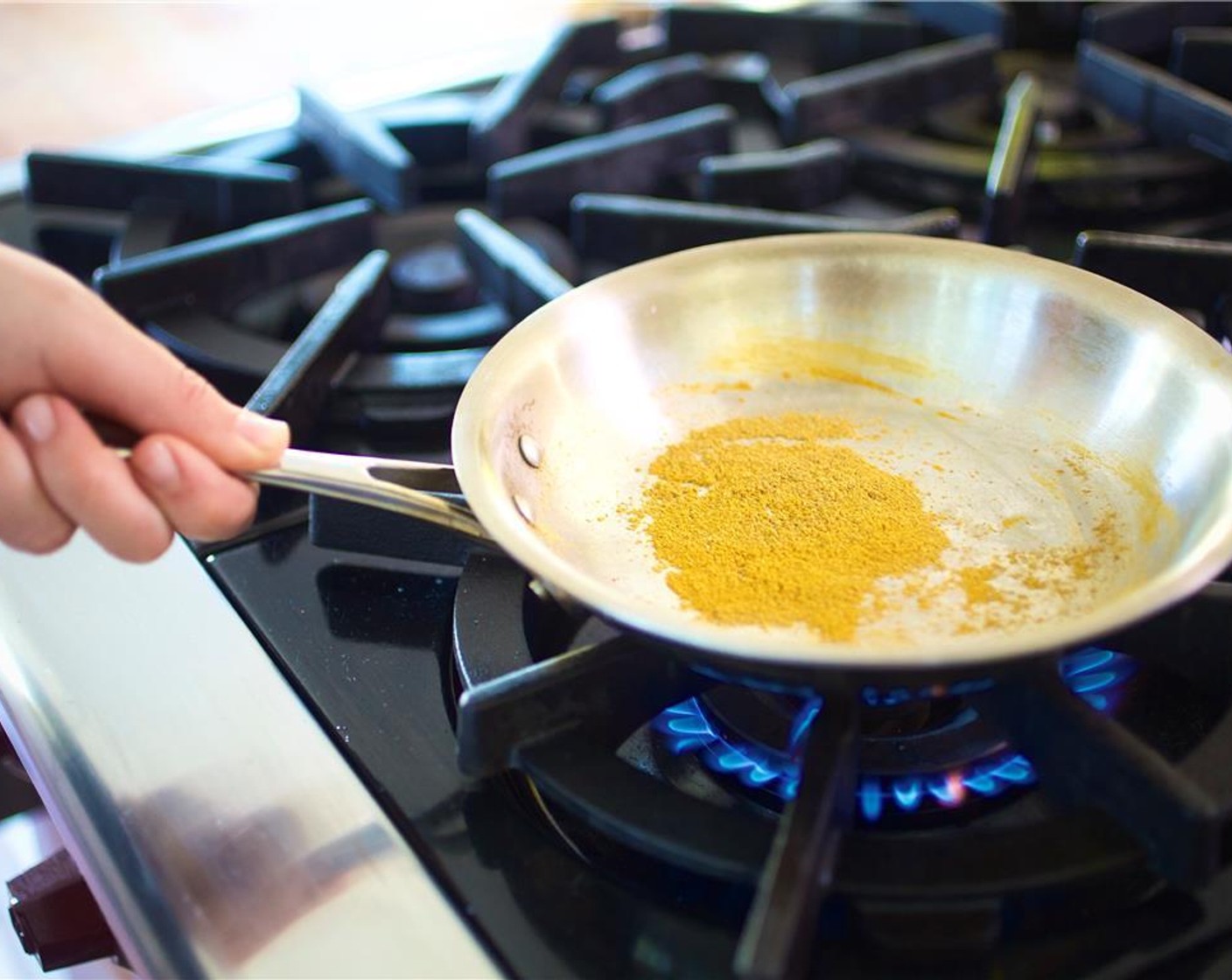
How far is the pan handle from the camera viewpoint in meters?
0.44

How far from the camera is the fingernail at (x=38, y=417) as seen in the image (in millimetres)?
396

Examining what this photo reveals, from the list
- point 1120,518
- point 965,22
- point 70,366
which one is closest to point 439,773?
point 70,366

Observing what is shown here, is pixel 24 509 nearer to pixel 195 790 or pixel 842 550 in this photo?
pixel 195 790

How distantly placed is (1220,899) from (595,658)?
198mm

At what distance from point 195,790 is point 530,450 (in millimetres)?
182

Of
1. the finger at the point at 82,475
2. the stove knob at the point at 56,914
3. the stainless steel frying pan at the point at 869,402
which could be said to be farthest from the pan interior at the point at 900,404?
the stove knob at the point at 56,914

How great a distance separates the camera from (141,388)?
41 centimetres

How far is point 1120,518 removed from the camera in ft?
1.64

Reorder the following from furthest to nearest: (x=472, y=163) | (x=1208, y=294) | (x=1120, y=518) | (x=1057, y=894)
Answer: (x=472, y=163)
(x=1208, y=294)
(x=1120, y=518)
(x=1057, y=894)

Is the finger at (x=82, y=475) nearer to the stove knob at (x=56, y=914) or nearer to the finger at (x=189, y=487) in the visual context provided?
the finger at (x=189, y=487)

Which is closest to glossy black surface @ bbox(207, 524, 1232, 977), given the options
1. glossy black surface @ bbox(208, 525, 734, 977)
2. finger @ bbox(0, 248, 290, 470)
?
glossy black surface @ bbox(208, 525, 734, 977)

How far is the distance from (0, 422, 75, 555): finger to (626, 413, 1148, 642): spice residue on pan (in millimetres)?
215

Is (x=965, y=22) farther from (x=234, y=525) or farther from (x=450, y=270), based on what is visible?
(x=234, y=525)

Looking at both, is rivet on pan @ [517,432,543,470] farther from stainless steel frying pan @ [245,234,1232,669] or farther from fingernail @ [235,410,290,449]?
fingernail @ [235,410,290,449]
